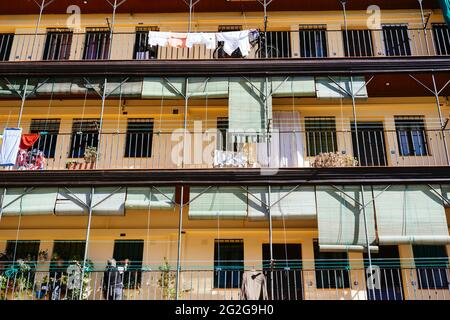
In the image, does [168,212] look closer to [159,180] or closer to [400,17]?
[159,180]

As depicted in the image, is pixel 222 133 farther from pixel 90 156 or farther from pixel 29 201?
pixel 29 201

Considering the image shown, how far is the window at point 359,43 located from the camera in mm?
18455

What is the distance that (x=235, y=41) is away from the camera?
659 inches

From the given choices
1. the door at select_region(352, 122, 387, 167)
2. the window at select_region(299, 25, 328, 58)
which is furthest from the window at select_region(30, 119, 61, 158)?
the door at select_region(352, 122, 387, 167)

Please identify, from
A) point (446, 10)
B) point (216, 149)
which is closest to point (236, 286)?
point (216, 149)

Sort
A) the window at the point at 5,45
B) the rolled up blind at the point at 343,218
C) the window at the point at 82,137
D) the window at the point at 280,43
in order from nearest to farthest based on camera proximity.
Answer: the rolled up blind at the point at 343,218, the window at the point at 82,137, the window at the point at 280,43, the window at the point at 5,45

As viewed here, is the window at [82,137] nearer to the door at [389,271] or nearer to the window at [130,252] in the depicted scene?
the window at [130,252]

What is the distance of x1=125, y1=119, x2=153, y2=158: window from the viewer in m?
17.4

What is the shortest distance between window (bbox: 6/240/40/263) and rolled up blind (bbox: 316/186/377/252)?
9.48 m

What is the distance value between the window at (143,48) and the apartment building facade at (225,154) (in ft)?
0.29

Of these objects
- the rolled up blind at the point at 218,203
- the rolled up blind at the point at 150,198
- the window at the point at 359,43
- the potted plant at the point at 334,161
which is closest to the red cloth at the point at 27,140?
the rolled up blind at the point at 150,198

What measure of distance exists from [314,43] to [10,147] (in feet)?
37.6

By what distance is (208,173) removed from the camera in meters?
14.6
